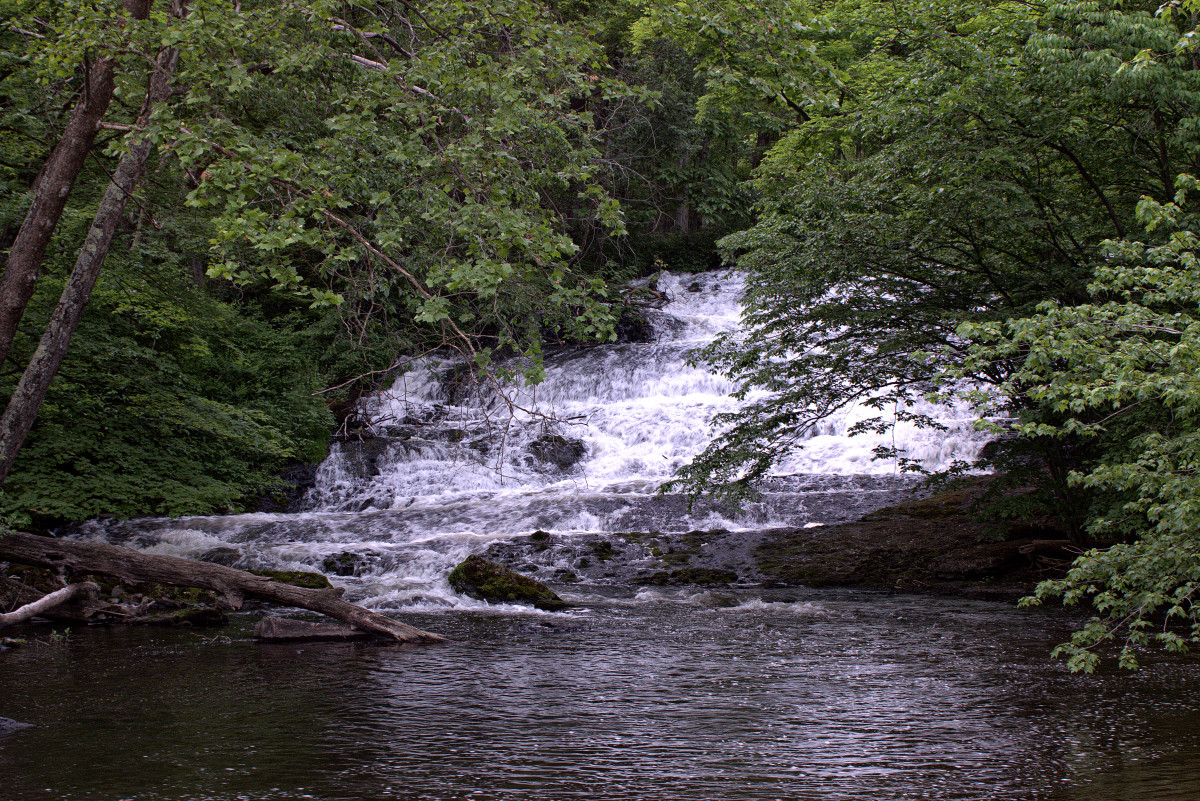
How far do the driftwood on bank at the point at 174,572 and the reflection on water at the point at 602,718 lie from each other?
476 mm

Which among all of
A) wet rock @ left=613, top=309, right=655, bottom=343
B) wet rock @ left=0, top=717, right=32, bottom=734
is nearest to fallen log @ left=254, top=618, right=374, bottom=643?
wet rock @ left=0, top=717, right=32, bottom=734

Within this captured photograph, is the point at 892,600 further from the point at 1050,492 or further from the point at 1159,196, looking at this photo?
the point at 1159,196

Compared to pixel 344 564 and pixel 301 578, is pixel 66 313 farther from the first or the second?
pixel 344 564

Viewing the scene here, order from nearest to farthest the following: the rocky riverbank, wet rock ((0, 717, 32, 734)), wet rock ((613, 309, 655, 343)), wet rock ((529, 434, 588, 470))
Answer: wet rock ((0, 717, 32, 734)), the rocky riverbank, wet rock ((529, 434, 588, 470)), wet rock ((613, 309, 655, 343))

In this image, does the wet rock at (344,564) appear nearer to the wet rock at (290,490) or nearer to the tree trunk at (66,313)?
the wet rock at (290,490)

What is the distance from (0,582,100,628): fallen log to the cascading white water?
3092 mm

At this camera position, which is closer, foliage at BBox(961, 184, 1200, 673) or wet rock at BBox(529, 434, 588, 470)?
foliage at BBox(961, 184, 1200, 673)

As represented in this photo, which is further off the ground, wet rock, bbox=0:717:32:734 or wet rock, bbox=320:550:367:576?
wet rock, bbox=320:550:367:576

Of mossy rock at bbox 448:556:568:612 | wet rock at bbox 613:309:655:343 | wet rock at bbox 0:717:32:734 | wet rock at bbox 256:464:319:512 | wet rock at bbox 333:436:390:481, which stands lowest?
wet rock at bbox 0:717:32:734

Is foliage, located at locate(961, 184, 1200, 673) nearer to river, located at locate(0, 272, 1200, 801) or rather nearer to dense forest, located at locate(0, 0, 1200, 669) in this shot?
dense forest, located at locate(0, 0, 1200, 669)

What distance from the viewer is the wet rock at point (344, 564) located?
13133 mm

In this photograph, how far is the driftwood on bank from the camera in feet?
28.9

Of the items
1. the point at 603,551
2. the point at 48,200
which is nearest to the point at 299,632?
the point at 48,200

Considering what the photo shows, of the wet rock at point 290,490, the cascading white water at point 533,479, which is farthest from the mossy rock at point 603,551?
the wet rock at point 290,490
